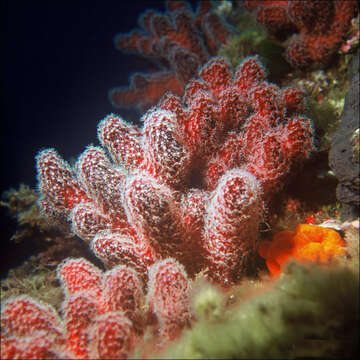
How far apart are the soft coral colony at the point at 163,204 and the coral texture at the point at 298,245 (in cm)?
17

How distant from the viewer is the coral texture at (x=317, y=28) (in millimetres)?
3180

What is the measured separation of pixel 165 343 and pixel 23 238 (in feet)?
10.7

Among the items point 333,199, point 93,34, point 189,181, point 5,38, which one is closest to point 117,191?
point 189,181

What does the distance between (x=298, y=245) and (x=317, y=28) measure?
2.90 metres

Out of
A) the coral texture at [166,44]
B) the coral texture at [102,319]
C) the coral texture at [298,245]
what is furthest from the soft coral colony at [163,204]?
the coral texture at [166,44]

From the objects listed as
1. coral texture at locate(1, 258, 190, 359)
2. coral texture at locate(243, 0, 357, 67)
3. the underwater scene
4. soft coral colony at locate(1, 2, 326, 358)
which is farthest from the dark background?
coral texture at locate(1, 258, 190, 359)

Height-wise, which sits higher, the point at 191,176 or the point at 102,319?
the point at 191,176

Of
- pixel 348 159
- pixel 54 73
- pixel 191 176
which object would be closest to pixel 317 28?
pixel 348 159

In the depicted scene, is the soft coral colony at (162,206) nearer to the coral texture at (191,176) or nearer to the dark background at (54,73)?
the coral texture at (191,176)

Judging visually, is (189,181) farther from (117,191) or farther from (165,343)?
(165,343)

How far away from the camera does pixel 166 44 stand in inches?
174

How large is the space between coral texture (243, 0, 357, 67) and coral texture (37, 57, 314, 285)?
48.7 inches

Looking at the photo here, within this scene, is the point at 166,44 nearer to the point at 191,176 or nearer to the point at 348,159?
the point at 191,176

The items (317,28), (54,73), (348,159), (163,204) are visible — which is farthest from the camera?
(54,73)
